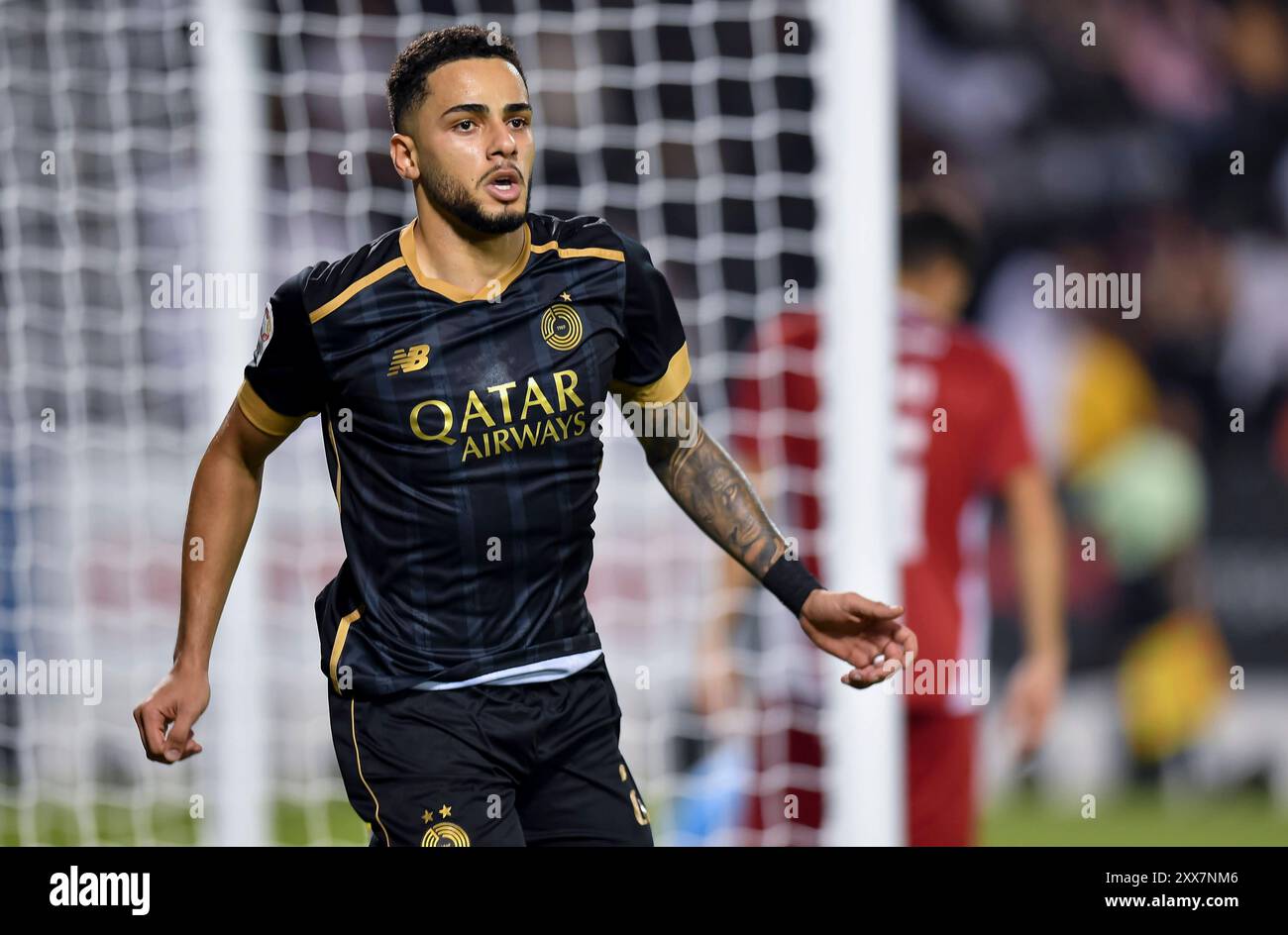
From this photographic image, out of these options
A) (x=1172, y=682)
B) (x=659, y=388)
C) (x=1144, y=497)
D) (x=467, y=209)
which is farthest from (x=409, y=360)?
(x=1144, y=497)

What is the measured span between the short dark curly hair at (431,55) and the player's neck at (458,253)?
0.17 metres

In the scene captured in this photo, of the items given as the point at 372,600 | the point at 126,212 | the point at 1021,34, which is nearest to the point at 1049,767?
the point at 1021,34

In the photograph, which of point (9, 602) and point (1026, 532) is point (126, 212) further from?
point (1026, 532)

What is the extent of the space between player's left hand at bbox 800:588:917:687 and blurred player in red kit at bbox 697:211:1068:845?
68.9 inches

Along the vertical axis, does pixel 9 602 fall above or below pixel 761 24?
below

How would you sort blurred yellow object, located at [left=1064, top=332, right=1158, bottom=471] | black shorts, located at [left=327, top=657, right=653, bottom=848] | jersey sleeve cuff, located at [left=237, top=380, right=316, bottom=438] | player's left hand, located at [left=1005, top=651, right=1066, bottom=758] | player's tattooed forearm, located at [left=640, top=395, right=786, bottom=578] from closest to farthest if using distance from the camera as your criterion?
black shorts, located at [left=327, top=657, right=653, bottom=848] → jersey sleeve cuff, located at [left=237, top=380, right=316, bottom=438] → player's tattooed forearm, located at [left=640, top=395, right=786, bottom=578] → player's left hand, located at [left=1005, top=651, right=1066, bottom=758] → blurred yellow object, located at [left=1064, top=332, right=1158, bottom=471]

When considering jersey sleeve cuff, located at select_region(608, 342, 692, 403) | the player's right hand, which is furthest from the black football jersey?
the player's right hand

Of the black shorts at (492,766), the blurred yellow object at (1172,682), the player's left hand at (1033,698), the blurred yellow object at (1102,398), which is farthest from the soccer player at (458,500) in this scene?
the blurred yellow object at (1102,398)

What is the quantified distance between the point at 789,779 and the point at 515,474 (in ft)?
7.24

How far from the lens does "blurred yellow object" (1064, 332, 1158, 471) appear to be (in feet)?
24.6

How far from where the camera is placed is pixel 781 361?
4797mm

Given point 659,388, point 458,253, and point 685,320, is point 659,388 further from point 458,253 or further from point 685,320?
point 685,320

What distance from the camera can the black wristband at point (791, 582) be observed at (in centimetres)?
301

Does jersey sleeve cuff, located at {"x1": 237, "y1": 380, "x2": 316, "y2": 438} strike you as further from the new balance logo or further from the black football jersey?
the new balance logo
